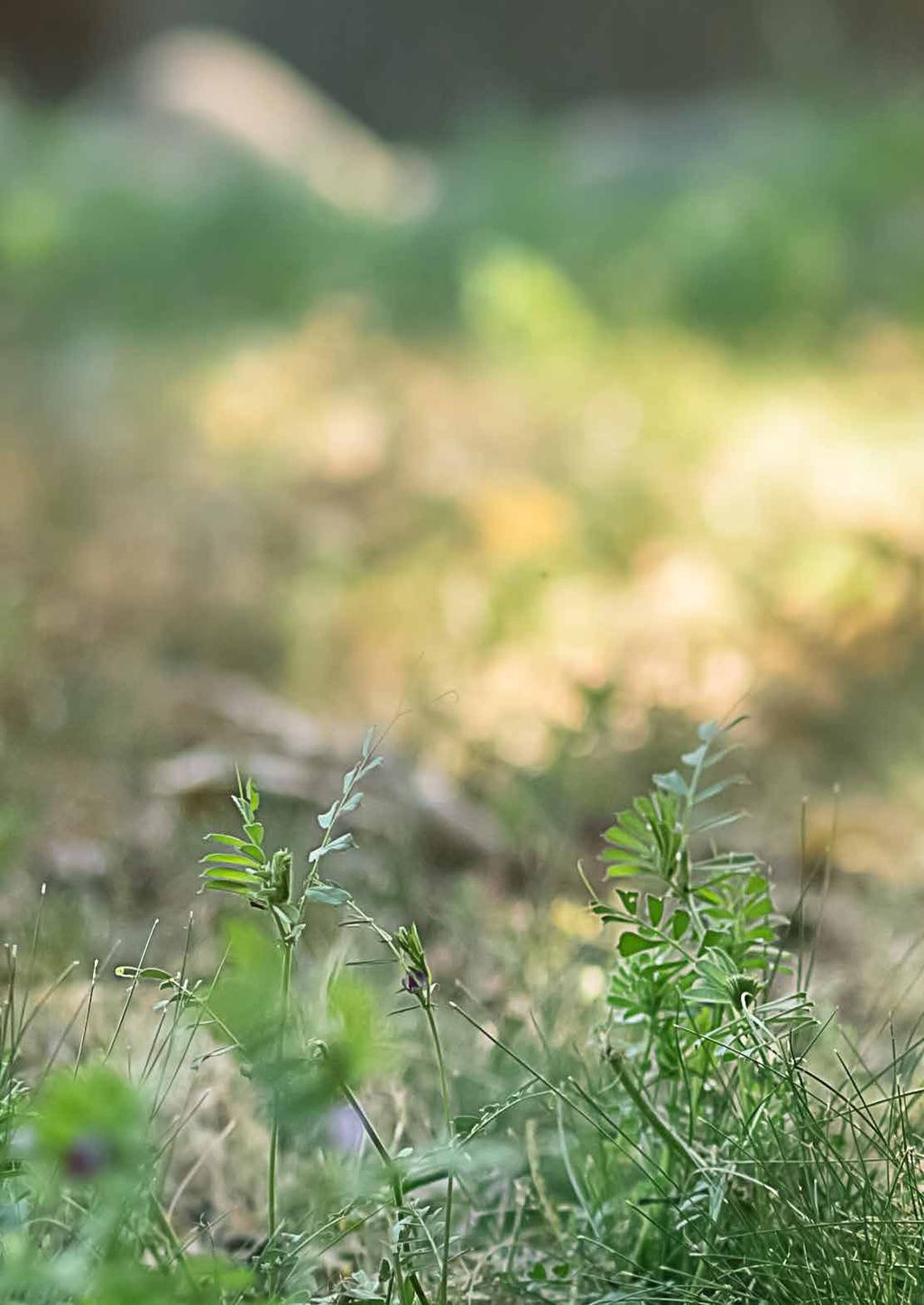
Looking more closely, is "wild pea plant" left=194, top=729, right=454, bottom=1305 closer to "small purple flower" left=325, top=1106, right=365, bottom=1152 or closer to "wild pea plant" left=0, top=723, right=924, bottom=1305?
"wild pea plant" left=0, top=723, right=924, bottom=1305

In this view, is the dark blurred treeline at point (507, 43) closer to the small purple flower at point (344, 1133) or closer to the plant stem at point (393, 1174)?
the small purple flower at point (344, 1133)

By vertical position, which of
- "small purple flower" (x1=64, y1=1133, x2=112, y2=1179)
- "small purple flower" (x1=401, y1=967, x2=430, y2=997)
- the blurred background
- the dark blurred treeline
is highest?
the dark blurred treeline

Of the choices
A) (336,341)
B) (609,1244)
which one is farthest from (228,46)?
(609,1244)

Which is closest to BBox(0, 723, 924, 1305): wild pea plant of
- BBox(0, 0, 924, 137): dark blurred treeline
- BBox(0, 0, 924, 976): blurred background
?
BBox(0, 0, 924, 976): blurred background

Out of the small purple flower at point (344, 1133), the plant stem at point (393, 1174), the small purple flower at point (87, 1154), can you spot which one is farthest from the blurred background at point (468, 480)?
the small purple flower at point (87, 1154)

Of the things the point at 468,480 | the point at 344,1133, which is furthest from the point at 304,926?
the point at 468,480

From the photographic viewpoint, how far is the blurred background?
2.36 metres

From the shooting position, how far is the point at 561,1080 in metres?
1.21

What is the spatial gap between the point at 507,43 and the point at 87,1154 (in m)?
7.45

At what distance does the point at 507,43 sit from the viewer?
7332 millimetres

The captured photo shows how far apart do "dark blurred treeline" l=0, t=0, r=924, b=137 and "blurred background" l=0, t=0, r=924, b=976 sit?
0.58 metres

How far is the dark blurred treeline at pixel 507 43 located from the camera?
7078mm

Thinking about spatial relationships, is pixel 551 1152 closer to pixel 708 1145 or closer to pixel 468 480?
pixel 708 1145

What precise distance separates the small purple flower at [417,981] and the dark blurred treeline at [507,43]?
658cm
